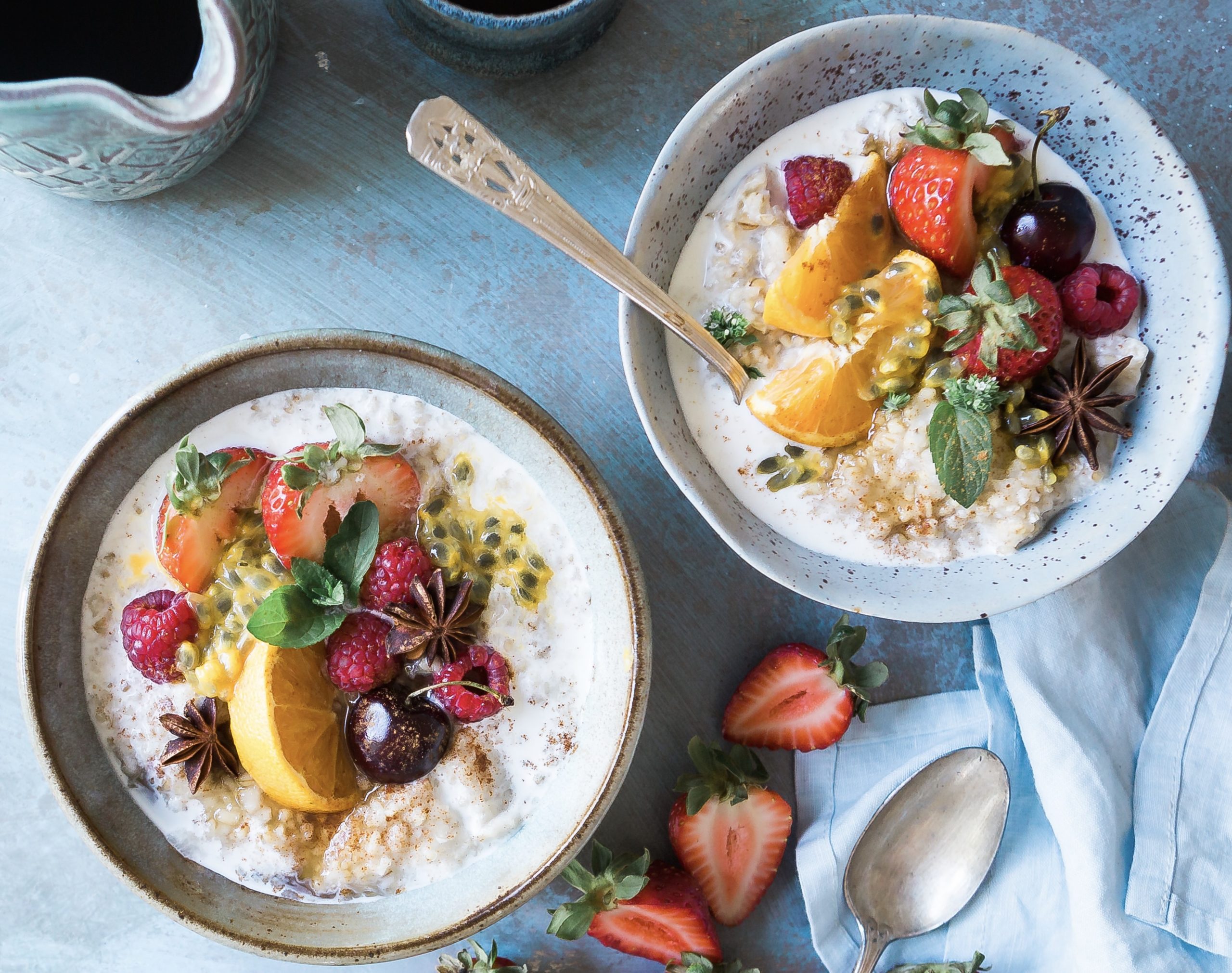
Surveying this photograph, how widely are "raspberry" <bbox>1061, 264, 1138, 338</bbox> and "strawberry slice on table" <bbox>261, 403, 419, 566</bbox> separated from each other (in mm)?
882

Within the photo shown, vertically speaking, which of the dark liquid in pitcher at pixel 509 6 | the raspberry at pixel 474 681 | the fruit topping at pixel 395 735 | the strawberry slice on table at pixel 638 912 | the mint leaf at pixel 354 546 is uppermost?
the dark liquid in pitcher at pixel 509 6

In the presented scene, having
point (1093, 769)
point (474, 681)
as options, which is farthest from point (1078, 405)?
point (474, 681)

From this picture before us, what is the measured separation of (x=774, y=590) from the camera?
147 centimetres

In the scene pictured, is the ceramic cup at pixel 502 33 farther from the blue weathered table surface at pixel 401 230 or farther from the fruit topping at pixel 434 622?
the fruit topping at pixel 434 622

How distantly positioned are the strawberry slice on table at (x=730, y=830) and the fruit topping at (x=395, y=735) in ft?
1.23

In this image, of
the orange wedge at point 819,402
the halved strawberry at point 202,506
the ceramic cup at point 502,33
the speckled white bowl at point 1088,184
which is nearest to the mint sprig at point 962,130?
the speckled white bowl at point 1088,184

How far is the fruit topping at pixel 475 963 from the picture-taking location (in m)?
1.40

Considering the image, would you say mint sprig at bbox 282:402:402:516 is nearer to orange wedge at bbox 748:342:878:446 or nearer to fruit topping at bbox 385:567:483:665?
fruit topping at bbox 385:567:483:665

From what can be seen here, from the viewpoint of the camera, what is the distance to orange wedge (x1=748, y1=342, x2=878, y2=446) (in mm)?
1208

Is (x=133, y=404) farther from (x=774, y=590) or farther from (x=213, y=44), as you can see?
(x=774, y=590)

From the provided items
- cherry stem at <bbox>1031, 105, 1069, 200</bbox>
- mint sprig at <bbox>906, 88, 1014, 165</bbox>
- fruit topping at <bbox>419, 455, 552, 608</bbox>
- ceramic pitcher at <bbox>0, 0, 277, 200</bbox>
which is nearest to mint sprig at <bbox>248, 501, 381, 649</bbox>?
fruit topping at <bbox>419, 455, 552, 608</bbox>

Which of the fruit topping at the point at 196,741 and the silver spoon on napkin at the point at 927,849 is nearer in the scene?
the fruit topping at the point at 196,741

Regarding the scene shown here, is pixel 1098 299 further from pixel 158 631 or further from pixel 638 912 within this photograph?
pixel 158 631

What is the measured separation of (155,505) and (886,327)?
3.23 ft
